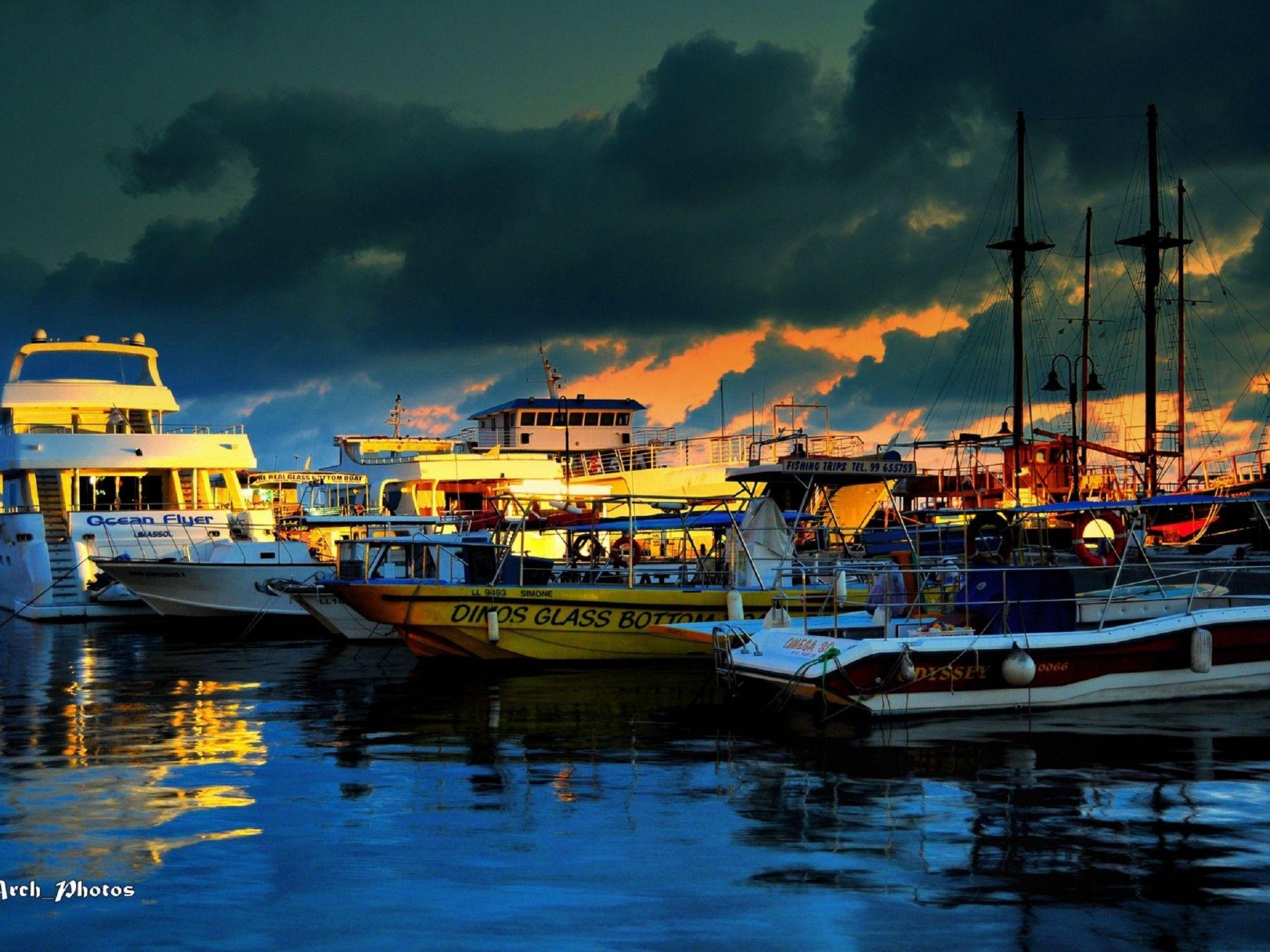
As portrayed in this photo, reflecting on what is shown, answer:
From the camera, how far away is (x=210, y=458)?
41.1 meters

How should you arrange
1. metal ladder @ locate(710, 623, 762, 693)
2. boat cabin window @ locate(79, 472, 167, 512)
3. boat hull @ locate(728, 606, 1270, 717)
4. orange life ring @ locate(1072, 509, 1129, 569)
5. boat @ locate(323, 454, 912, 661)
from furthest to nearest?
boat cabin window @ locate(79, 472, 167, 512)
orange life ring @ locate(1072, 509, 1129, 569)
boat @ locate(323, 454, 912, 661)
metal ladder @ locate(710, 623, 762, 693)
boat hull @ locate(728, 606, 1270, 717)

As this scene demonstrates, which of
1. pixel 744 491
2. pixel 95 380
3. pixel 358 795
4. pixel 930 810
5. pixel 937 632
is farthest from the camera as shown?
pixel 95 380

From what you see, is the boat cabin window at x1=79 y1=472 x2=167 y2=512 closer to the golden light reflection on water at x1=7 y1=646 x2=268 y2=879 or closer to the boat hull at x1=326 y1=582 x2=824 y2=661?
the boat hull at x1=326 y1=582 x2=824 y2=661

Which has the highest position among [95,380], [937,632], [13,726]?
[95,380]

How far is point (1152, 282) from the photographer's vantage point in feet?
157

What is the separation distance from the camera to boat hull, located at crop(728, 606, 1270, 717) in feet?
51.2

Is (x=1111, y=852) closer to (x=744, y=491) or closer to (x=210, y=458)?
(x=744, y=491)

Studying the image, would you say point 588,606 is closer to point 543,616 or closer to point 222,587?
point 543,616

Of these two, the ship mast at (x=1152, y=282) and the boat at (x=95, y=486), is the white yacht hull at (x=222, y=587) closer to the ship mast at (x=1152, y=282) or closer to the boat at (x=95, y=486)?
the boat at (x=95, y=486)

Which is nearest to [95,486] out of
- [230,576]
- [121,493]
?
[121,493]

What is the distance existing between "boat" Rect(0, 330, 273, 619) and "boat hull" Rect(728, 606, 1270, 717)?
24.6 metres

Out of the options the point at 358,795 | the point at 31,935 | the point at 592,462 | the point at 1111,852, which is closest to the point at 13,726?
the point at 358,795

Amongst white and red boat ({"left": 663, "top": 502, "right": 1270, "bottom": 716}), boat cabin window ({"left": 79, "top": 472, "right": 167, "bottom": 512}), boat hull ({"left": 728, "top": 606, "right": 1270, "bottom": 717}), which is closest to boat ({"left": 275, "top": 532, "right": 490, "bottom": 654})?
white and red boat ({"left": 663, "top": 502, "right": 1270, "bottom": 716})

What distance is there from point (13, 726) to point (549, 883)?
10.7 meters
